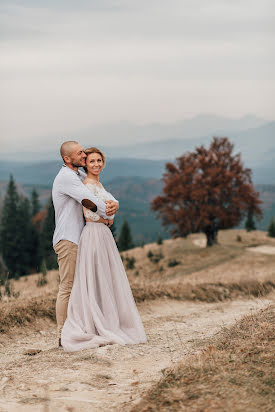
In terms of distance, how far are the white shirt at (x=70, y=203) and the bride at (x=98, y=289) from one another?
0.14 meters

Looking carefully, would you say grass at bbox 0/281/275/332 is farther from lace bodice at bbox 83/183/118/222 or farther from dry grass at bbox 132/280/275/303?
lace bodice at bbox 83/183/118/222

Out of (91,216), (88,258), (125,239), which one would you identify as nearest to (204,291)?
(88,258)

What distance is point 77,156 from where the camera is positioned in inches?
297

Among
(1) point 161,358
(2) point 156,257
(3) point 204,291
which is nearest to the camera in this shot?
(1) point 161,358

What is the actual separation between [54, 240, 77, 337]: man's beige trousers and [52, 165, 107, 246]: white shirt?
97 mm

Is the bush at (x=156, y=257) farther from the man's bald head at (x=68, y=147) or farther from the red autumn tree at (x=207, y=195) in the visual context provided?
the man's bald head at (x=68, y=147)

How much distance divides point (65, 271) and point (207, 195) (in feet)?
96.7

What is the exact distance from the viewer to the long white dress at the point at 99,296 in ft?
24.4

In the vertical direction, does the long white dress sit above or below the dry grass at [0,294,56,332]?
above

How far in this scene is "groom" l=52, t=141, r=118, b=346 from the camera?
745 cm

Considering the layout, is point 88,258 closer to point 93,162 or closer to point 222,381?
point 93,162

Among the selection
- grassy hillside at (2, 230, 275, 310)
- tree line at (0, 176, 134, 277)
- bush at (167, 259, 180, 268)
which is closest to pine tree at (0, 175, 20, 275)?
tree line at (0, 176, 134, 277)

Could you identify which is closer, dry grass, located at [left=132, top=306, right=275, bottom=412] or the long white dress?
dry grass, located at [left=132, top=306, right=275, bottom=412]

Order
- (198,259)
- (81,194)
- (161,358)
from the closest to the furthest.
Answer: (161,358) → (81,194) → (198,259)
